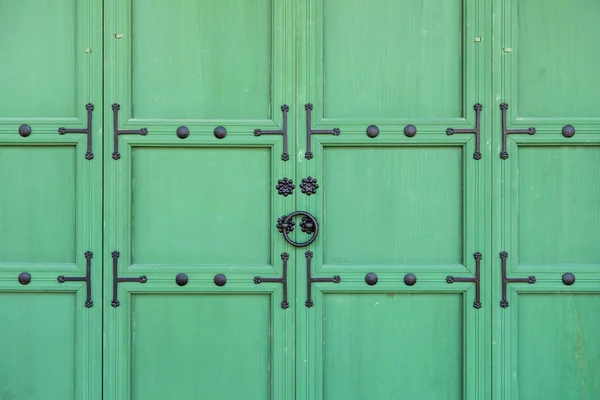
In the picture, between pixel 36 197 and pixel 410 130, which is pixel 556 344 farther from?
pixel 36 197

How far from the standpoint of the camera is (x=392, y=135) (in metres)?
1.97

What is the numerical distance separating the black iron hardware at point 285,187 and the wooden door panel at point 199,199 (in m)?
0.02

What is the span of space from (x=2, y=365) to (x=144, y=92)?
0.94m

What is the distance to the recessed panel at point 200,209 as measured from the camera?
1.98 metres

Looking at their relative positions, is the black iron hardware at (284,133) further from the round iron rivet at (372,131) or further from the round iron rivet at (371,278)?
the round iron rivet at (371,278)

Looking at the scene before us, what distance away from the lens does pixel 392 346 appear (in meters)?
1.98

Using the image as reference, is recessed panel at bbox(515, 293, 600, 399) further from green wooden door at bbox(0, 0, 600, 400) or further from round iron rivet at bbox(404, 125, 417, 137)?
round iron rivet at bbox(404, 125, 417, 137)

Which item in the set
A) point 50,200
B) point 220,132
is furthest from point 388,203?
point 50,200

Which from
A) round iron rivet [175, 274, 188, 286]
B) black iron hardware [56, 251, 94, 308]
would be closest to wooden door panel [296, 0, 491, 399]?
round iron rivet [175, 274, 188, 286]

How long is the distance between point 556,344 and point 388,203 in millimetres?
668

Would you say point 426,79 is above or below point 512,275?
above

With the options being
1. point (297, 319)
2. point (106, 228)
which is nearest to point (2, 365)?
point (106, 228)

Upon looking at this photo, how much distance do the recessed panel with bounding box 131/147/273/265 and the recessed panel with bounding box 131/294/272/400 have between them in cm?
13

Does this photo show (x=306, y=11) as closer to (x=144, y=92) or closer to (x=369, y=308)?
(x=144, y=92)
